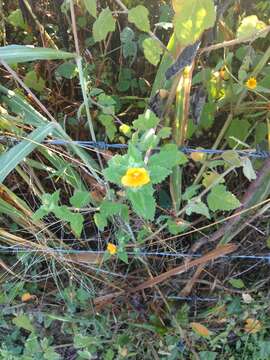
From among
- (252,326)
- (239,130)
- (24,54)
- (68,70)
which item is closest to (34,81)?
(68,70)

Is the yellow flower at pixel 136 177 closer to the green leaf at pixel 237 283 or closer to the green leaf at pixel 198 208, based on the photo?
the green leaf at pixel 198 208

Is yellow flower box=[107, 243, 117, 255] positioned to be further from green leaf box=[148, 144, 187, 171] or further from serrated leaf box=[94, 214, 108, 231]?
green leaf box=[148, 144, 187, 171]

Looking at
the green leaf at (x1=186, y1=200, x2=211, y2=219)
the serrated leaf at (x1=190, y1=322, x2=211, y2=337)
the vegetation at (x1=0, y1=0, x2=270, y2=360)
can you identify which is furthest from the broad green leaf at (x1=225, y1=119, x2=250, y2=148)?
the serrated leaf at (x1=190, y1=322, x2=211, y2=337)

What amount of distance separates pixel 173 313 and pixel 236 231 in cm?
36

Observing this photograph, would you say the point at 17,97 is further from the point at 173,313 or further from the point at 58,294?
the point at 173,313

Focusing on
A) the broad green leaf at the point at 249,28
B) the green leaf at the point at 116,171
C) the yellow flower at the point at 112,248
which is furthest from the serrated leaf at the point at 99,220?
the broad green leaf at the point at 249,28

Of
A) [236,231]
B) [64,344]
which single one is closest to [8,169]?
[236,231]

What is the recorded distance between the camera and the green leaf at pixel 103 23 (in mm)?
1077

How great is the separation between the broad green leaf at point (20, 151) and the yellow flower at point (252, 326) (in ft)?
2.86

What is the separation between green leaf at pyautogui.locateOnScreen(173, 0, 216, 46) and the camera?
2.93 ft

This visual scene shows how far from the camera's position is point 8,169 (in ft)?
3.65

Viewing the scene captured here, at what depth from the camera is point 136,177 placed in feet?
2.95

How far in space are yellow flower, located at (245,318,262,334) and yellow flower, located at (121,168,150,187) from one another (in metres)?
0.85

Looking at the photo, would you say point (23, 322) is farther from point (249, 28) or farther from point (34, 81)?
point (249, 28)
